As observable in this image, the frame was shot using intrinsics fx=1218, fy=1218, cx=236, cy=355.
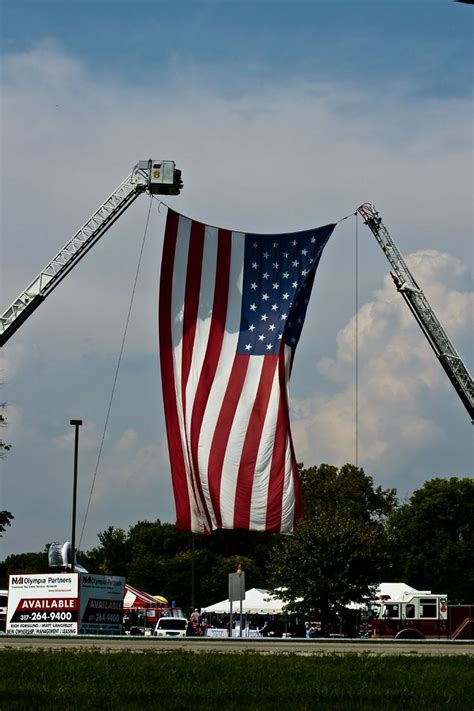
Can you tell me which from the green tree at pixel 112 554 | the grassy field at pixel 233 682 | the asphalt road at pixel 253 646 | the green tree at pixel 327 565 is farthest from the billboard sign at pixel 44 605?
the green tree at pixel 112 554

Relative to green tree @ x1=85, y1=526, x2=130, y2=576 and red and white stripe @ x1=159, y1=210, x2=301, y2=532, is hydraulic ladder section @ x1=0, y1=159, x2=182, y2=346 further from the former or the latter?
green tree @ x1=85, y1=526, x2=130, y2=576

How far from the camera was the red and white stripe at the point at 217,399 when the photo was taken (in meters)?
30.7

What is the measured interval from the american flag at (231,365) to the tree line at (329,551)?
83.8 feet

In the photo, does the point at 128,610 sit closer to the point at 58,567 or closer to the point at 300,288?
the point at 58,567

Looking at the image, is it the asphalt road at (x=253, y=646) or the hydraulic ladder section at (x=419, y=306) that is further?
the hydraulic ladder section at (x=419, y=306)

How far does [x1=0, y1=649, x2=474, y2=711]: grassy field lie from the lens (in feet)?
47.4

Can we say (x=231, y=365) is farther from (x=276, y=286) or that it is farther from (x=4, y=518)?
(x=4, y=518)

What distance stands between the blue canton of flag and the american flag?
0.09ft

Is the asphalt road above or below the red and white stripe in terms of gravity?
below

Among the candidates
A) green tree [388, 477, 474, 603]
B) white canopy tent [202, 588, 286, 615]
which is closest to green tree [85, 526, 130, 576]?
green tree [388, 477, 474, 603]

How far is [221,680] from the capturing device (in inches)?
671

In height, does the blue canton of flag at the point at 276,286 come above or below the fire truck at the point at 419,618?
above

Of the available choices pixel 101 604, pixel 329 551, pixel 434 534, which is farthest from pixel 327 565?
pixel 434 534

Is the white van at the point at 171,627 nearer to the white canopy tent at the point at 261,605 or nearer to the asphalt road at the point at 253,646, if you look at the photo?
the white canopy tent at the point at 261,605
